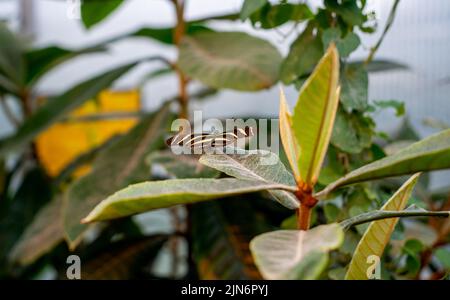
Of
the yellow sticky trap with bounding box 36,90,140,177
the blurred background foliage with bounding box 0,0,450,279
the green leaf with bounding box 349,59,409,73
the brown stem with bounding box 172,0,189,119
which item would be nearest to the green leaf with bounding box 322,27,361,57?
the blurred background foliage with bounding box 0,0,450,279

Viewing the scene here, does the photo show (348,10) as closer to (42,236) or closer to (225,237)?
(225,237)

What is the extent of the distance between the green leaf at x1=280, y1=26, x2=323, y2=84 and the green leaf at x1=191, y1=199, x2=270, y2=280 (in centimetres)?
27

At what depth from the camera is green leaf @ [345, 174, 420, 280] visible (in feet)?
Answer: 1.31

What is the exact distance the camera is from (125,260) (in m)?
0.87

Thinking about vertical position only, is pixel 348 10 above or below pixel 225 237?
above

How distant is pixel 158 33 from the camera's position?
1112 millimetres

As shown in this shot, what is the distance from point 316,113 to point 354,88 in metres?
0.22

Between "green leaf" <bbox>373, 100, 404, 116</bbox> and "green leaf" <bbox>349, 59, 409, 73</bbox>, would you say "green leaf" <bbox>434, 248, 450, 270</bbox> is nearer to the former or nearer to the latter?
"green leaf" <bbox>373, 100, 404, 116</bbox>

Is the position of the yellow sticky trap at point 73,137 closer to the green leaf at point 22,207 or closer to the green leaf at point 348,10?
the green leaf at point 22,207

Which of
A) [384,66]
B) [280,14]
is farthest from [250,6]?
[384,66]

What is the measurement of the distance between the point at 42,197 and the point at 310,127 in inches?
38.8

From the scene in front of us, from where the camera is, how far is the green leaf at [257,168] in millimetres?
393
